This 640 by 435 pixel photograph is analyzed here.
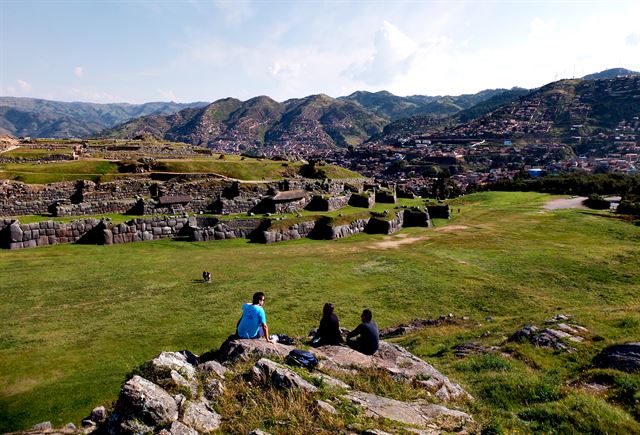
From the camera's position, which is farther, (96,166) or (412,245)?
(96,166)

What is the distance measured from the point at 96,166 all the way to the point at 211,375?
4486cm

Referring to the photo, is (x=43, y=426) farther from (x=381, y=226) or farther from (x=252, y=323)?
(x=381, y=226)

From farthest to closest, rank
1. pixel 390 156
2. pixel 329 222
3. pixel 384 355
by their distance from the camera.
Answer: pixel 390 156
pixel 329 222
pixel 384 355

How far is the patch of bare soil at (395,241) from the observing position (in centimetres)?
3243

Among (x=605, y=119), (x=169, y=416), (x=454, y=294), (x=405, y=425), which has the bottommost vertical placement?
(x=454, y=294)

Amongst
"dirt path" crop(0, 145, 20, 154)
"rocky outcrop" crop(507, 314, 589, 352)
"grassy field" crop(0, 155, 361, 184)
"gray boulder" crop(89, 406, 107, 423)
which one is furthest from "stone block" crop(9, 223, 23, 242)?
"rocky outcrop" crop(507, 314, 589, 352)

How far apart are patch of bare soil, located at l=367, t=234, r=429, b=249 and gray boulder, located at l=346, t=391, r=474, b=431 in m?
24.1

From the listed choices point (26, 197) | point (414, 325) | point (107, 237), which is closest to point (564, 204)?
point (414, 325)

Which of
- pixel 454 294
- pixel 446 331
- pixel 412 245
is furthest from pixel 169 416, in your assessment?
pixel 412 245

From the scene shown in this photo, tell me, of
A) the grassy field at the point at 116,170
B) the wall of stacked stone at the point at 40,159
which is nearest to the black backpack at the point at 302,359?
the grassy field at the point at 116,170

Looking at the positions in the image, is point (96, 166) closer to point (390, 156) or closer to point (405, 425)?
point (405, 425)

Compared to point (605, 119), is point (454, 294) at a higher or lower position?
lower

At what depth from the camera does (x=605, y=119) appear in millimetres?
181250

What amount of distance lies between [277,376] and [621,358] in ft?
31.5
